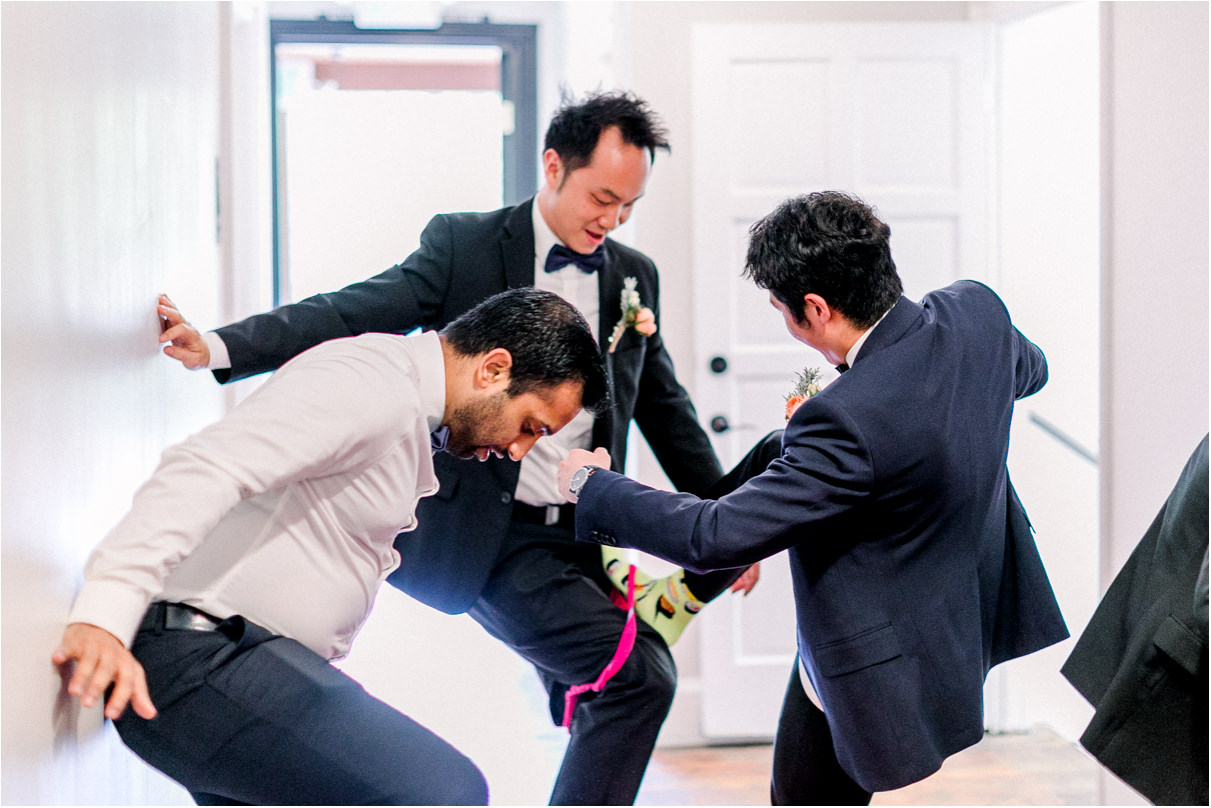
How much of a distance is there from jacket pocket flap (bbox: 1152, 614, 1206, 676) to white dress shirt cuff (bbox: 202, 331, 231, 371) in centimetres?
166

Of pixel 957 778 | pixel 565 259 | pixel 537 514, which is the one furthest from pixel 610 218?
pixel 957 778

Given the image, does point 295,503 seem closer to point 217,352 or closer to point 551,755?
point 217,352

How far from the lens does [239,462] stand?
143 centimetres

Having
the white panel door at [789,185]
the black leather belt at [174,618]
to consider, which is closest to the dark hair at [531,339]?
the black leather belt at [174,618]

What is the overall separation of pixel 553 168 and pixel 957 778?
221 centimetres

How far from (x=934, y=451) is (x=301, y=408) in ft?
3.10

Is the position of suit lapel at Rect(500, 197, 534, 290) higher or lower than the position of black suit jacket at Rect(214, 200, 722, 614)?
higher

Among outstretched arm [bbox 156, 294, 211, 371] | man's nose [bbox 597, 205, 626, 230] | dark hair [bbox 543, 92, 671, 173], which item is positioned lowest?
outstretched arm [bbox 156, 294, 211, 371]

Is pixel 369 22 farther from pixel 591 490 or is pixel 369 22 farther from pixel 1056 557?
pixel 591 490

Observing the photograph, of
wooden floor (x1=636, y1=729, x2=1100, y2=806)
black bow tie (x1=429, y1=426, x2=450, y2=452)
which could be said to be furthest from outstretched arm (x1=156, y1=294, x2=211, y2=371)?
wooden floor (x1=636, y1=729, x2=1100, y2=806)

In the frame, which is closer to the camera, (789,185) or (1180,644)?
(1180,644)

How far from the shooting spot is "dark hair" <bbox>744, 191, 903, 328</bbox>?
6.04 ft

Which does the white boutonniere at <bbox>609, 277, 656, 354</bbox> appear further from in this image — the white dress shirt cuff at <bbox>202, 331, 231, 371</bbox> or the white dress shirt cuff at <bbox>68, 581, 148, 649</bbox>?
the white dress shirt cuff at <bbox>68, 581, 148, 649</bbox>

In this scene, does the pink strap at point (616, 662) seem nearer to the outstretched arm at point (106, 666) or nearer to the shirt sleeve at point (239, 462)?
the shirt sleeve at point (239, 462)
